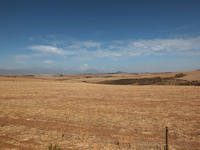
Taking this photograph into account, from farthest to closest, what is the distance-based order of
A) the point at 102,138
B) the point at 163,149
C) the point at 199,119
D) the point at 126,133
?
the point at 199,119 < the point at 126,133 < the point at 102,138 < the point at 163,149

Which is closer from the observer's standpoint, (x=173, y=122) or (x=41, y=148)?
(x=41, y=148)

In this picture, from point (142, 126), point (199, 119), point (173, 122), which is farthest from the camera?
point (199, 119)

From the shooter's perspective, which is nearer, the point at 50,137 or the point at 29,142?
the point at 29,142

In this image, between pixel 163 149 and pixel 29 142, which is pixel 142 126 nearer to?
pixel 163 149

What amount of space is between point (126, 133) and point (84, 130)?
265 cm

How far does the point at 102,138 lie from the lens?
7.39 m

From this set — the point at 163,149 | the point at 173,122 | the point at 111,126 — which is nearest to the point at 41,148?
the point at 111,126

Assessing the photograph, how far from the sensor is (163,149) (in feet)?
20.4

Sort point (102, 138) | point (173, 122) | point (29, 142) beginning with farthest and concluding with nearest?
1. point (173, 122)
2. point (102, 138)
3. point (29, 142)

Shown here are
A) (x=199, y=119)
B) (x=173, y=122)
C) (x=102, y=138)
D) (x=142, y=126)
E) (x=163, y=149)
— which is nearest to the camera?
(x=163, y=149)

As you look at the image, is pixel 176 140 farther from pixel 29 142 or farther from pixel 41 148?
pixel 29 142

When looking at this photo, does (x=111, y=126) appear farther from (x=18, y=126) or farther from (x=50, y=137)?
(x=18, y=126)

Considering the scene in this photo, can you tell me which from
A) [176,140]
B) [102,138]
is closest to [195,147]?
[176,140]

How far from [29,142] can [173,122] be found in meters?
9.71
